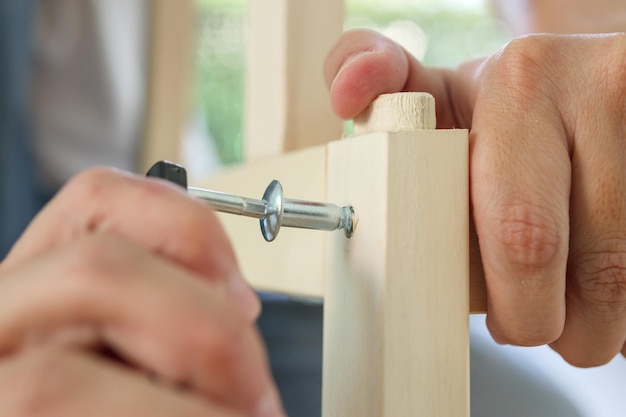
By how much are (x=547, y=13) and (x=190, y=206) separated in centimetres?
77

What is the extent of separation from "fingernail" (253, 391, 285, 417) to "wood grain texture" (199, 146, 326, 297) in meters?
0.19

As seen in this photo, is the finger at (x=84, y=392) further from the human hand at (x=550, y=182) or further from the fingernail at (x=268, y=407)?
the human hand at (x=550, y=182)

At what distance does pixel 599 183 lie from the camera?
32 cm

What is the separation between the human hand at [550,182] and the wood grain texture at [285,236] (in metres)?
0.06

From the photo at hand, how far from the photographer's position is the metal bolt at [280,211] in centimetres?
30

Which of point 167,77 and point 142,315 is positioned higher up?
point 167,77

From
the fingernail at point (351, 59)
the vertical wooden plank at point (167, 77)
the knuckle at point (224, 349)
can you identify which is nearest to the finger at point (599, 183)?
the fingernail at point (351, 59)

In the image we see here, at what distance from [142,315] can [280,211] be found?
14 cm

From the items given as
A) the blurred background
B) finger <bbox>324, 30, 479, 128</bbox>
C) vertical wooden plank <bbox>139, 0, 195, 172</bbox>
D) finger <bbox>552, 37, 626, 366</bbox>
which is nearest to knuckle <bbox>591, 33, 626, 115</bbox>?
finger <bbox>552, 37, 626, 366</bbox>

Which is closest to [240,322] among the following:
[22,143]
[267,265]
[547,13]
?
[267,265]

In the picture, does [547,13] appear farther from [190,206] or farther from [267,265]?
[190,206]

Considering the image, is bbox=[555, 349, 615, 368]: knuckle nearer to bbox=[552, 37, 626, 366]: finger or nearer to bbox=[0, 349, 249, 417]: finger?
bbox=[552, 37, 626, 366]: finger

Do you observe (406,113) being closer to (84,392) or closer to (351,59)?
(351,59)

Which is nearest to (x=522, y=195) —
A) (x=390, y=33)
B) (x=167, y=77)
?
(x=167, y=77)
